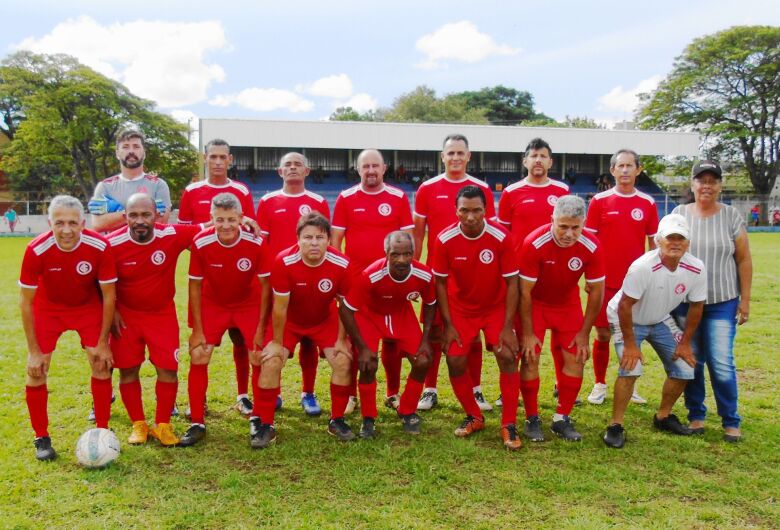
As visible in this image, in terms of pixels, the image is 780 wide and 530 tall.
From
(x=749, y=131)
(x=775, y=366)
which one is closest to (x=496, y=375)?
(x=775, y=366)

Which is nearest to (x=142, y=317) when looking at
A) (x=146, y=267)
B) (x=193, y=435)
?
(x=146, y=267)

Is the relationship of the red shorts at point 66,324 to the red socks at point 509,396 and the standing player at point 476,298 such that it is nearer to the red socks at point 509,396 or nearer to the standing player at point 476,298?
the standing player at point 476,298

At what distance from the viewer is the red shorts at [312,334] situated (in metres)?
4.66

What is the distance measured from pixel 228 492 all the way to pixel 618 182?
13.2 ft

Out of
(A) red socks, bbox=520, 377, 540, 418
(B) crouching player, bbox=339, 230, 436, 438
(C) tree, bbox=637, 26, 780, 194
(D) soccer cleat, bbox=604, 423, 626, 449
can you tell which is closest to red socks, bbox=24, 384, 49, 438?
(B) crouching player, bbox=339, 230, 436, 438

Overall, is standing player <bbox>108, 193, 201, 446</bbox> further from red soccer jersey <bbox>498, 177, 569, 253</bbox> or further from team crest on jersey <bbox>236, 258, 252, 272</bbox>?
red soccer jersey <bbox>498, 177, 569, 253</bbox>

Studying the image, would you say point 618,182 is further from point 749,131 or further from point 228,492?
point 749,131

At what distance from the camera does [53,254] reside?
13.6 ft

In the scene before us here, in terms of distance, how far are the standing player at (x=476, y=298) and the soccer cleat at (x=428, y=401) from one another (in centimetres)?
62

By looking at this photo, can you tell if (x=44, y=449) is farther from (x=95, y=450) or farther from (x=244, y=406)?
(x=244, y=406)

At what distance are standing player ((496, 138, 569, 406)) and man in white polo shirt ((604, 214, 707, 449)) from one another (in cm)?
85

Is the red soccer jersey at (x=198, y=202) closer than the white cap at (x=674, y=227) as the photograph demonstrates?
No

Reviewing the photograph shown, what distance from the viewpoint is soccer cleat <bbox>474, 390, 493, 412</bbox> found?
5158 mm

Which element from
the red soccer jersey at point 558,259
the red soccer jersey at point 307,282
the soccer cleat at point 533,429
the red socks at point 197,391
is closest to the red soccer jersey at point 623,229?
the red soccer jersey at point 558,259
